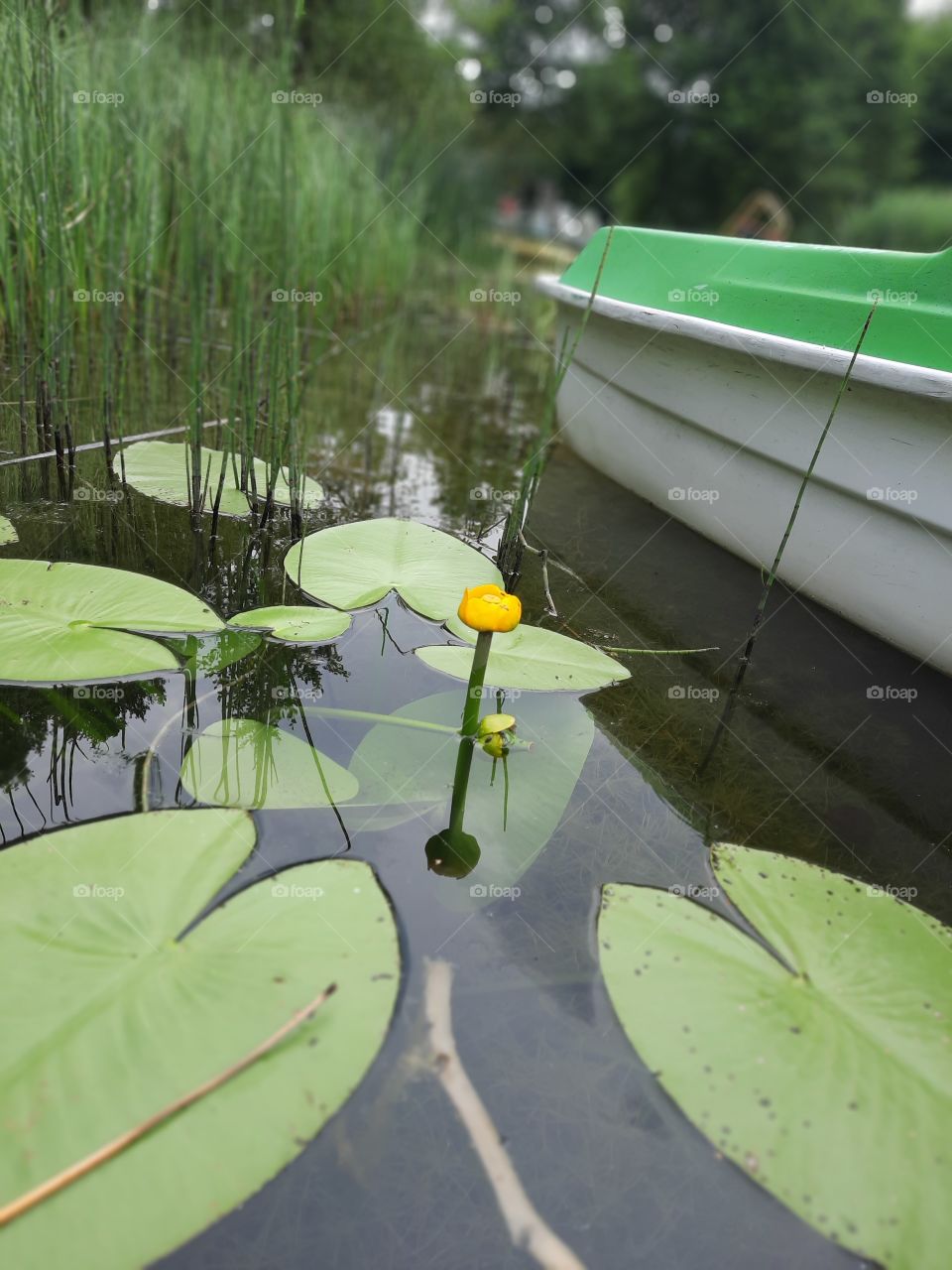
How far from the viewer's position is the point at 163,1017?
0.71 m

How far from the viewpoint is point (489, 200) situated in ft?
29.1

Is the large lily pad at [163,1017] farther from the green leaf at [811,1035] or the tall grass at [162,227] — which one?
the tall grass at [162,227]

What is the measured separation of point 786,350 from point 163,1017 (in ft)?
4.97

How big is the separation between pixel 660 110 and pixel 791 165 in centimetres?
302

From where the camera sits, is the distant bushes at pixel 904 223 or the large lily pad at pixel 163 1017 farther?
the distant bushes at pixel 904 223

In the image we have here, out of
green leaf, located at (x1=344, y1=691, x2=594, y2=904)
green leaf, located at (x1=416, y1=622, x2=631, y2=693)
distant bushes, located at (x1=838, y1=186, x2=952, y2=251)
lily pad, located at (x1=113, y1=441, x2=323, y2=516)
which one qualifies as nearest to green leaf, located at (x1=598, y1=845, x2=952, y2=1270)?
green leaf, located at (x1=344, y1=691, x2=594, y2=904)

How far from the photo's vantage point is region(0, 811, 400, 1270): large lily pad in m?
0.60

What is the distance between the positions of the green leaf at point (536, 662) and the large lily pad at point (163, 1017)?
1.51ft

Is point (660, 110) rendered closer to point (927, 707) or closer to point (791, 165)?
point (791, 165)

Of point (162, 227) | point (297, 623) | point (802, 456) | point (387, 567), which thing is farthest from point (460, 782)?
point (162, 227)

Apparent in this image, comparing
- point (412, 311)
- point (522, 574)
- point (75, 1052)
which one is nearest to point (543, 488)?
point (522, 574)

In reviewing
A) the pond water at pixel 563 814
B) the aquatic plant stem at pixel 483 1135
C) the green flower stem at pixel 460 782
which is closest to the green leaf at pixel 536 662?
the pond water at pixel 563 814

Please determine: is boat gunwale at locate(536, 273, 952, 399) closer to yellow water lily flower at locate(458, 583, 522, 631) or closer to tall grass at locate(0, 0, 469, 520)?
yellow water lily flower at locate(458, 583, 522, 631)

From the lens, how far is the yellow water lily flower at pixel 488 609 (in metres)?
0.99
